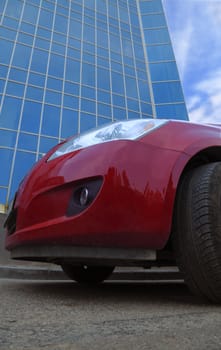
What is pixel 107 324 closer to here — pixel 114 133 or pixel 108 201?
pixel 108 201

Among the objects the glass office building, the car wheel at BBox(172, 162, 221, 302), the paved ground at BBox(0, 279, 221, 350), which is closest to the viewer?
the paved ground at BBox(0, 279, 221, 350)

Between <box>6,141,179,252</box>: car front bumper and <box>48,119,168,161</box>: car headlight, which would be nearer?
<box>6,141,179,252</box>: car front bumper

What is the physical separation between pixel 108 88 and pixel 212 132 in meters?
17.3

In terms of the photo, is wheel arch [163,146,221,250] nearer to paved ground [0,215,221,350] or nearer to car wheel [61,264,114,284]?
paved ground [0,215,221,350]

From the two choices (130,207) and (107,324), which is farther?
(130,207)

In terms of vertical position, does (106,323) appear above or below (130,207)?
below

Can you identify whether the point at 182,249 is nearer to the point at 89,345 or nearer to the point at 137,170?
the point at 137,170

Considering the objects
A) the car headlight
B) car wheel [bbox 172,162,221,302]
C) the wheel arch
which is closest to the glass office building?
the car headlight

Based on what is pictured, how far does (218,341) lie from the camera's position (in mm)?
1135

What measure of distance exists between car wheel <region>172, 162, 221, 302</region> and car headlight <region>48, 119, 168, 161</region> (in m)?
0.43

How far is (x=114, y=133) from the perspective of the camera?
2045 millimetres

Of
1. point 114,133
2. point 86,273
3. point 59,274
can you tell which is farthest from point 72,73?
point 114,133

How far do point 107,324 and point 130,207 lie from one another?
0.61 metres

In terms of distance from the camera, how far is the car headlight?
6.52 feet
